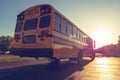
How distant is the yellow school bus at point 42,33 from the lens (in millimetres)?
8617

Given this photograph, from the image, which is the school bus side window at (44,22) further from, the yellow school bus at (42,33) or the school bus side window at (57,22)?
the school bus side window at (57,22)

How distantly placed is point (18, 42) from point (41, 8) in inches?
100

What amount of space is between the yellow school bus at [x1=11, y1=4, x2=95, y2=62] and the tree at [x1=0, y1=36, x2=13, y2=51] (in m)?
74.5

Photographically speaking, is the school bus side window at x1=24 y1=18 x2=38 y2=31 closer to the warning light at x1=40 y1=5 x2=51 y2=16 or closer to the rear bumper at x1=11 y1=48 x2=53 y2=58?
the warning light at x1=40 y1=5 x2=51 y2=16

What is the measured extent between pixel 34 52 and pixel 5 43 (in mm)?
81996

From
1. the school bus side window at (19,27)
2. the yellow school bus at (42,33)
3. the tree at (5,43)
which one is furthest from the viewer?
the tree at (5,43)

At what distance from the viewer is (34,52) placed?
8.99 meters

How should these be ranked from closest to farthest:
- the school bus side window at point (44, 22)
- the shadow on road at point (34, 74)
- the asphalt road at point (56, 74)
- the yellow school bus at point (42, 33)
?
the shadow on road at point (34, 74) → the asphalt road at point (56, 74) → the yellow school bus at point (42, 33) → the school bus side window at point (44, 22)

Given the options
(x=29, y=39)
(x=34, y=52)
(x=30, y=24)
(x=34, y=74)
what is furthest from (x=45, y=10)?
(x=34, y=74)

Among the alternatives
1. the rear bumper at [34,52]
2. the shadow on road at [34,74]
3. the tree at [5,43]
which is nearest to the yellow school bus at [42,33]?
the rear bumper at [34,52]

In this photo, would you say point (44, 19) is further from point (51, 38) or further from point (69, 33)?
point (69, 33)

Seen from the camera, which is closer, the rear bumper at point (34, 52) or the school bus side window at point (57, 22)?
the rear bumper at point (34, 52)

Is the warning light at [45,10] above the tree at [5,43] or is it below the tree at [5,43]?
below

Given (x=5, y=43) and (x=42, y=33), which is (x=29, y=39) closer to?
(x=42, y=33)
